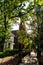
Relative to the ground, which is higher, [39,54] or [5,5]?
[5,5]

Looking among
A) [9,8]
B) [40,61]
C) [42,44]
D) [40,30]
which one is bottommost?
[40,61]

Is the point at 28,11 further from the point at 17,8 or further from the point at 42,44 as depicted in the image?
the point at 42,44

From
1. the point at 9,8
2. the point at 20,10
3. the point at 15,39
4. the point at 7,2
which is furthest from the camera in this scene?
the point at 15,39

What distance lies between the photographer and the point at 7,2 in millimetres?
11117

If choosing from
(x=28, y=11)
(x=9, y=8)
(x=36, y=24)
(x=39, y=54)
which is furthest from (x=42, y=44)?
(x=9, y=8)

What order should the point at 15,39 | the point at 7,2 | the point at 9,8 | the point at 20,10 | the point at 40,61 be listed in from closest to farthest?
the point at 7,2
the point at 9,8
the point at 20,10
the point at 40,61
the point at 15,39

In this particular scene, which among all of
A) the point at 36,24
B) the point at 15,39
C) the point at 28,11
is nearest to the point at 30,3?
the point at 28,11

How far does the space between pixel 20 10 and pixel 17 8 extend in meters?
0.54

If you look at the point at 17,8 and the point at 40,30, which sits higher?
the point at 17,8

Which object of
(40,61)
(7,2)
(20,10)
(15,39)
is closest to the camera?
(7,2)

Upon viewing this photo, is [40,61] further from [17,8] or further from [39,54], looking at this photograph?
[17,8]

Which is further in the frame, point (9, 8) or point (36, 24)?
point (36, 24)

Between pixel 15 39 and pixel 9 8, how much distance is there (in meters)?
35.8

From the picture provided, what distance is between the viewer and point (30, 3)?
14.8 metres
